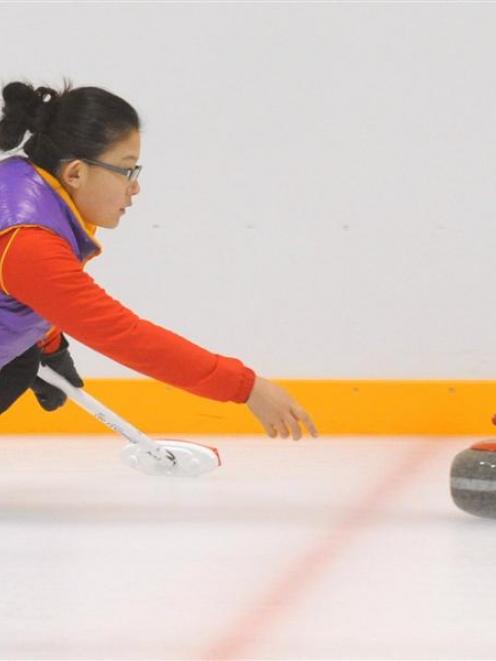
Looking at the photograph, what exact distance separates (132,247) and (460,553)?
1735 millimetres

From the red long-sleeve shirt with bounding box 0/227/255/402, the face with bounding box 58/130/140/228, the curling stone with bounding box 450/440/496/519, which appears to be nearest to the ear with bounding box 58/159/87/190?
the face with bounding box 58/130/140/228

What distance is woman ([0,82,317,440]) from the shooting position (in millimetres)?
1993

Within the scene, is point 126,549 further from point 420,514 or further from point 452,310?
point 452,310

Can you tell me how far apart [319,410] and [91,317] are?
4.62 feet

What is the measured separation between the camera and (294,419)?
1931 mm

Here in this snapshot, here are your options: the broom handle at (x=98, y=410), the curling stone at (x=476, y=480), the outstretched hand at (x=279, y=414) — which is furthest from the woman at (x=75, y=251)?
the curling stone at (x=476, y=480)

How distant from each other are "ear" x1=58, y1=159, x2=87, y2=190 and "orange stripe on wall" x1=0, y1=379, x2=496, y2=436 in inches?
50.7

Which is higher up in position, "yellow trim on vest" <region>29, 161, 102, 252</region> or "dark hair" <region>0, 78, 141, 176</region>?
"dark hair" <region>0, 78, 141, 176</region>

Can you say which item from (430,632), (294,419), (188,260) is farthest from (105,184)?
(188,260)

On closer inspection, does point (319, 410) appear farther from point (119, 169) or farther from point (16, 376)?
point (119, 169)

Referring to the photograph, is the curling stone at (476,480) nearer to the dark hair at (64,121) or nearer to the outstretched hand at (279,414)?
the outstretched hand at (279,414)

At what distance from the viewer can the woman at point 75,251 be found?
1993 mm

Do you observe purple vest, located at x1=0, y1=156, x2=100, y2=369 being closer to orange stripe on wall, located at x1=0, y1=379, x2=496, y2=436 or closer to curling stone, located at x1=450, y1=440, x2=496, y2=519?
curling stone, located at x1=450, y1=440, x2=496, y2=519

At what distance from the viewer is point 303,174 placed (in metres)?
3.41
